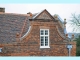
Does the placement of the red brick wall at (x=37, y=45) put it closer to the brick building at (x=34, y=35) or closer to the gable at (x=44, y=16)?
the brick building at (x=34, y=35)

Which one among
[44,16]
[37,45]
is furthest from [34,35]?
[44,16]

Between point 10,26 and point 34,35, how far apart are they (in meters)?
0.64

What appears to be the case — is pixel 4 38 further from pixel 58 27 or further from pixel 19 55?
pixel 58 27

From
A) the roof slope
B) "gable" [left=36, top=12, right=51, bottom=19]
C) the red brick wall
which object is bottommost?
the red brick wall

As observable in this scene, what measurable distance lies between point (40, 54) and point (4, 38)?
974 mm

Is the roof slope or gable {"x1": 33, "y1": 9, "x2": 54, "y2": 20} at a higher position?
gable {"x1": 33, "y1": 9, "x2": 54, "y2": 20}

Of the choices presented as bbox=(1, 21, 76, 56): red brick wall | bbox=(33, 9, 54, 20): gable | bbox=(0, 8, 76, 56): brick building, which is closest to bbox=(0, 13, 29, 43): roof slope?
bbox=(0, 8, 76, 56): brick building

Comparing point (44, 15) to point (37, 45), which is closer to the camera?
point (37, 45)

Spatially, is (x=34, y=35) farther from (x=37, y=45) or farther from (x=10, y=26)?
(x=10, y=26)

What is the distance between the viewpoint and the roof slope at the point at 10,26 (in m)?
9.67

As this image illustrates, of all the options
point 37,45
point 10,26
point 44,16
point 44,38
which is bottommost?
point 37,45

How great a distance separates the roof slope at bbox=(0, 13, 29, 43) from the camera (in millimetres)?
9672

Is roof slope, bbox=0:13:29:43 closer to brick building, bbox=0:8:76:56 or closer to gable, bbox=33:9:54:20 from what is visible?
brick building, bbox=0:8:76:56

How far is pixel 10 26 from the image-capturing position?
32.3 ft
